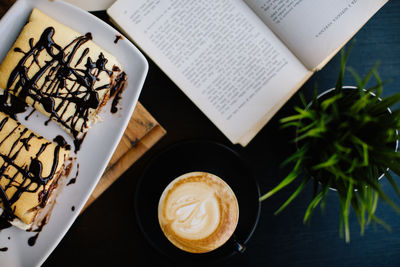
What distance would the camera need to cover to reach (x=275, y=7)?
76 centimetres

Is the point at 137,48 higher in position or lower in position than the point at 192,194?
higher

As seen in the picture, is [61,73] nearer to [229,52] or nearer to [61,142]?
[61,142]

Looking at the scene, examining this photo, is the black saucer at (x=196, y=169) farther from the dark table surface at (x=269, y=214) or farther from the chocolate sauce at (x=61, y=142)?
the chocolate sauce at (x=61, y=142)

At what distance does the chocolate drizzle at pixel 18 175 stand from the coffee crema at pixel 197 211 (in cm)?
29

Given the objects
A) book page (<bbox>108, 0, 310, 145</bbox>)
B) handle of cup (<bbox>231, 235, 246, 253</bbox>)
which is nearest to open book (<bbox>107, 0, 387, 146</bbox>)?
book page (<bbox>108, 0, 310, 145</bbox>)

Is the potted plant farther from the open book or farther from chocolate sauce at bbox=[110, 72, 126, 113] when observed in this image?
chocolate sauce at bbox=[110, 72, 126, 113]

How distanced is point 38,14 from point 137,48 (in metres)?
0.24

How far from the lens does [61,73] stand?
0.76 m

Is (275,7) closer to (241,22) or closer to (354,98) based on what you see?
(241,22)

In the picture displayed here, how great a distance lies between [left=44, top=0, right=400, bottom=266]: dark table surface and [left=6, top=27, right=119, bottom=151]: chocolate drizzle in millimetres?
130

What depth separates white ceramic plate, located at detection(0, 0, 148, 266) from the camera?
2.47ft

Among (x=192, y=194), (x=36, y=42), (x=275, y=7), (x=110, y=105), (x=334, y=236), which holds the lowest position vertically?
(x=334, y=236)

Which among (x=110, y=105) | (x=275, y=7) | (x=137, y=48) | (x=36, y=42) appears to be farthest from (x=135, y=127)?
(x=275, y=7)

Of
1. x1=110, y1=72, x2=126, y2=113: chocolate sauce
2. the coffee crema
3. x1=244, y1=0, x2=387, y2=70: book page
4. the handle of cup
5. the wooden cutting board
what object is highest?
x1=110, y1=72, x2=126, y2=113: chocolate sauce
